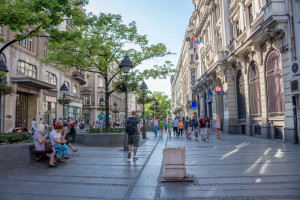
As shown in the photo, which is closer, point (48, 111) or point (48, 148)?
point (48, 148)

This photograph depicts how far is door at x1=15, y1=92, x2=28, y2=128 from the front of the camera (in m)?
25.0

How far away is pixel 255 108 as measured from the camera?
18922 millimetres

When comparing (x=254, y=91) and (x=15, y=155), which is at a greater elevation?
(x=254, y=91)

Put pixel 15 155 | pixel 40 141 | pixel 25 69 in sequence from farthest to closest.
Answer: pixel 25 69 → pixel 40 141 → pixel 15 155

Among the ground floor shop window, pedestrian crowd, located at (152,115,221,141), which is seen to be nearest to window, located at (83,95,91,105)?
the ground floor shop window

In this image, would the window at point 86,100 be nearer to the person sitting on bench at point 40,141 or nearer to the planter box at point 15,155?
the person sitting on bench at point 40,141

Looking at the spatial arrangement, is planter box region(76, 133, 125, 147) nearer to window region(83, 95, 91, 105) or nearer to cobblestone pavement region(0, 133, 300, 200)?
cobblestone pavement region(0, 133, 300, 200)

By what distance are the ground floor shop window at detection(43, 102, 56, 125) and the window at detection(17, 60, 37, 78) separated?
4.40m

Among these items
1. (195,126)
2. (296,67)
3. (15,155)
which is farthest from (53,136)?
(195,126)

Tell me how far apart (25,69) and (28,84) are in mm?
1885

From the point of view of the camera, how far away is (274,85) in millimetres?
15703

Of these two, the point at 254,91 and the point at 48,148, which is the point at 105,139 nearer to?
the point at 48,148

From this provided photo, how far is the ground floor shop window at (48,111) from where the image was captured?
29873 millimetres

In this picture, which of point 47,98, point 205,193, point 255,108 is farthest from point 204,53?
point 205,193
